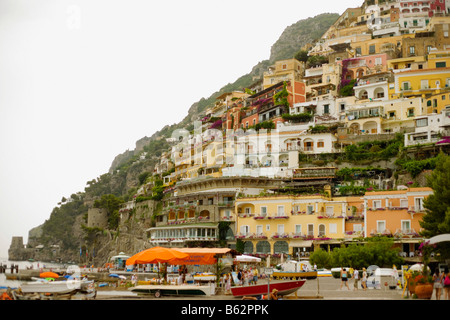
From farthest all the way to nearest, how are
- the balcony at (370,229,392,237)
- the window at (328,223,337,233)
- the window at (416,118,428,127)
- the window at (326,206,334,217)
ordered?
1. the window at (416,118,428,127)
2. the window at (326,206,334,217)
3. the window at (328,223,337,233)
4. the balcony at (370,229,392,237)

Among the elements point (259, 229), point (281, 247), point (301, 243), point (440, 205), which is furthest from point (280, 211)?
point (440, 205)

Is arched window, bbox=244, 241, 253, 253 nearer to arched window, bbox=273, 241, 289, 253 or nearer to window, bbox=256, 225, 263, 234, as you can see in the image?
window, bbox=256, 225, 263, 234

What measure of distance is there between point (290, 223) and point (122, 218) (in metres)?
40.5

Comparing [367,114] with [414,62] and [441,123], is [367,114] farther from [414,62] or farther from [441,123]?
[414,62]

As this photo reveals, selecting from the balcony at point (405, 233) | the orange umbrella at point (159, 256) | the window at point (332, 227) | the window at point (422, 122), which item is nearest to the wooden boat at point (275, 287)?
the orange umbrella at point (159, 256)

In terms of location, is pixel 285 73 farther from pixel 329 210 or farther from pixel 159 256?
pixel 159 256

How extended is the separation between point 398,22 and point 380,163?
38.4 metres

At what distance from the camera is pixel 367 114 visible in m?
57.8

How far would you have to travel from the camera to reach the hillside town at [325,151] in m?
45.1

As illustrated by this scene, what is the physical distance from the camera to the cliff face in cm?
7094

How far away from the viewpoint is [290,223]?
46531 millimetres

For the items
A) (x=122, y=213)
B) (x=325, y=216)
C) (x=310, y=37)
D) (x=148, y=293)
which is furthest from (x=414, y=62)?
(x=310, y=37)

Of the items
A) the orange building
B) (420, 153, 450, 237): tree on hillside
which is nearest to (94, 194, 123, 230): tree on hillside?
the orange building

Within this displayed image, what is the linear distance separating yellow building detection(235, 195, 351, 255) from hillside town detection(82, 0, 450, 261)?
3.7 inches
